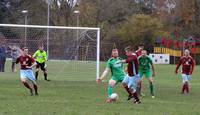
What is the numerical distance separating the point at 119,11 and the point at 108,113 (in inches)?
2714

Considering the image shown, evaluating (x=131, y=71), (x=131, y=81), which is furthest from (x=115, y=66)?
(x=131, y=81)

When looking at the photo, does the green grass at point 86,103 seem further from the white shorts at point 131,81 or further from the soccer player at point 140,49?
the soccer player at point 140,49

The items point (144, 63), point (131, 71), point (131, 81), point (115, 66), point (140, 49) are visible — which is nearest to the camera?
point (131, 81)

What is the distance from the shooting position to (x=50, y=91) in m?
22.5

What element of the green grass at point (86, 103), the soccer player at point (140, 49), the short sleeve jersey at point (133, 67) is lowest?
the green grass at point (86, 103)

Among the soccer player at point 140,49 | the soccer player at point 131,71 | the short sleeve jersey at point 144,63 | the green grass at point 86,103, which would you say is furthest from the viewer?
the short sleeve jersey at point 144,63

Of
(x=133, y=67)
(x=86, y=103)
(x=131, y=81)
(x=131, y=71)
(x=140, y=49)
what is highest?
(x=140, y=49)

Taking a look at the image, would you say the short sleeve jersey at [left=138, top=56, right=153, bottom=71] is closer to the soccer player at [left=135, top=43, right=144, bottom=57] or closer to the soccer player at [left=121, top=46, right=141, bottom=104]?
the soccer player at [left=135, top=43, right=144, bottom=57]

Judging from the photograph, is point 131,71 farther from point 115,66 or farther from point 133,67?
point 115,66

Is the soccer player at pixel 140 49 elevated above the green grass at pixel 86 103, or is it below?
above

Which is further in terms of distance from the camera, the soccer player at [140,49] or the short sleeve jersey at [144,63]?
the short sleeve jersey at [144,63]

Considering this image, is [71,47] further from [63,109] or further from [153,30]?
[153,30]

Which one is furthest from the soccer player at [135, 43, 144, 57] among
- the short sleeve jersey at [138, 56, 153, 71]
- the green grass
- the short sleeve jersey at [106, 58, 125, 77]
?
the short sleeve jersey at [106, 58, 125, 77]

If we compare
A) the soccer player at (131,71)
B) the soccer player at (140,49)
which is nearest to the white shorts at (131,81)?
the soccer player at (131,71)
